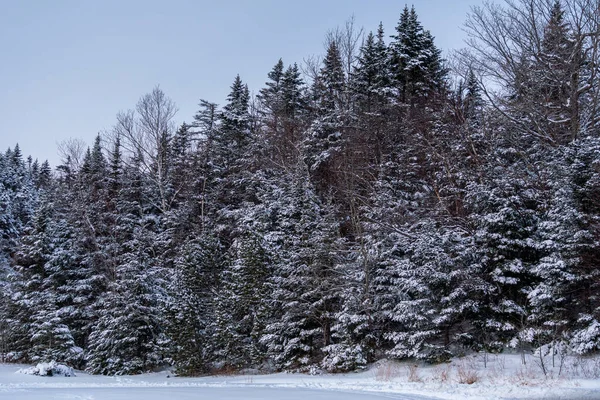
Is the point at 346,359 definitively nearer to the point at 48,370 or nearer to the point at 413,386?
the point at 413,386

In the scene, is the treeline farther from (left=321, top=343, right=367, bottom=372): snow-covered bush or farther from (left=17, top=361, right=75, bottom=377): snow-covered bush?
(left=17, top=361, right=75, bottom=377): snow-covered bush

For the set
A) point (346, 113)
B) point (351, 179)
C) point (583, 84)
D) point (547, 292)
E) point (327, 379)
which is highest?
point (346, 113)

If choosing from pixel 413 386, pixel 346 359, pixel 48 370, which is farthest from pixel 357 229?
pixel 48 370

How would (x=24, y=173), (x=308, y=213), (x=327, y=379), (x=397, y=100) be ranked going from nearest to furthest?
(x=327, y=379)
(x=308, y=213)
(x=397, y=100)
(x=24, y=173)

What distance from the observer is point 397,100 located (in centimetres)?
3120

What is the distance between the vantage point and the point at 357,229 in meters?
22.0

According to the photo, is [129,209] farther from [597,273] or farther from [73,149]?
[597,273]

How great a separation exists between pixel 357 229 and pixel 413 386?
31.1 ft

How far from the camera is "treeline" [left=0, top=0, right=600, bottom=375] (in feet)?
55.0

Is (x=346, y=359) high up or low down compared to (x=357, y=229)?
down

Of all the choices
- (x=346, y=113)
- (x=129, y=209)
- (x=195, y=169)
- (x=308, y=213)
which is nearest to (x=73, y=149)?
(x=129, y=209)

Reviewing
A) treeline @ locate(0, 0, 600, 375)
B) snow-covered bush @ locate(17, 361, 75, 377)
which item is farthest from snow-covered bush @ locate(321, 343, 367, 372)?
snow-covered bush @ locate(17, 361, 75, 377)

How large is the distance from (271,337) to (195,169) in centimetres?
1740

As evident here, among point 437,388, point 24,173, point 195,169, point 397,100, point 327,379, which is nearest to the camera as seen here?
point 437,388
